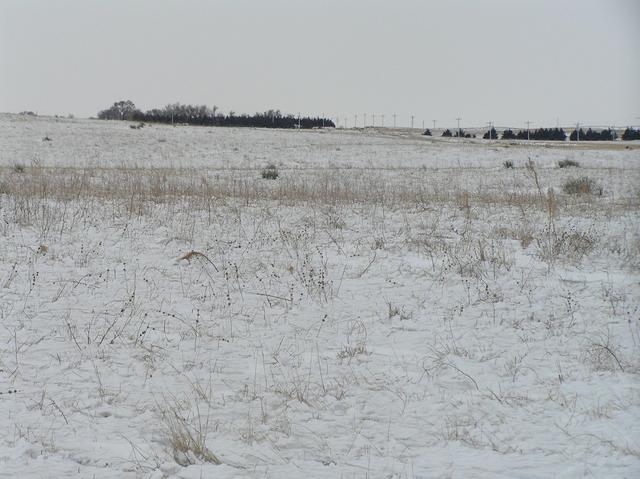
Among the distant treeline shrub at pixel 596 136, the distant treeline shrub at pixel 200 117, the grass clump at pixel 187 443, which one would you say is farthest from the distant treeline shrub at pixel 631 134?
the grass clump at pixel 187 443

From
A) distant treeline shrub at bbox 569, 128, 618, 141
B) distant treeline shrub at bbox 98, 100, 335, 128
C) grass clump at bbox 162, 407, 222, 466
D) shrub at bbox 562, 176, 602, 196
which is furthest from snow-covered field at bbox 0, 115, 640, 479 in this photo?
distant treeline shrub at bbox 569, 128, 618, 141

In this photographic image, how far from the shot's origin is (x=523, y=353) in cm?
356

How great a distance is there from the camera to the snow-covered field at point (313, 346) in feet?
8.32

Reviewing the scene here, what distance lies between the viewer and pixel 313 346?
147 inches

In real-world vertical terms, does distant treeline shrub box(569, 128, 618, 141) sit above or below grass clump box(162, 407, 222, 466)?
above

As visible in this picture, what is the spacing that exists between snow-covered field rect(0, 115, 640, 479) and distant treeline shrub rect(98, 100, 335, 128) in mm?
61029

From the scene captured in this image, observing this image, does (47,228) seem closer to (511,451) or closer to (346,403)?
(346,403)

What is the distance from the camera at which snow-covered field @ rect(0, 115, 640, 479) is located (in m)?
2.54

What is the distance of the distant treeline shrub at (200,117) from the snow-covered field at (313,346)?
6103 centimetres

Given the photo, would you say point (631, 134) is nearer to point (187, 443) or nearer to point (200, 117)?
point (200, 117)

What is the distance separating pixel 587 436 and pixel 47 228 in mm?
6223

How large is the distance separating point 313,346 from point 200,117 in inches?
3011

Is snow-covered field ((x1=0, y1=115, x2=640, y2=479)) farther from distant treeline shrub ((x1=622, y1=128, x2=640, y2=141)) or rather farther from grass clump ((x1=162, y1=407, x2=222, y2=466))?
distant treeline shrub ((x1=622, y1=128, x2=640, y2=141))

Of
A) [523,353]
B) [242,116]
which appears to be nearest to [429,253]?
[523,353]
